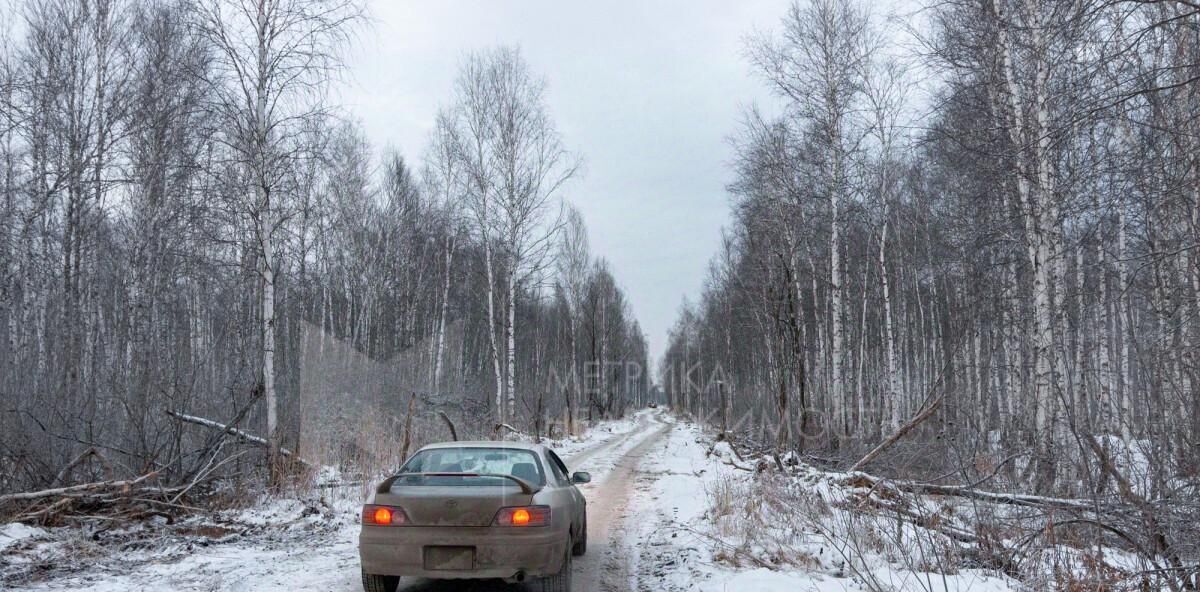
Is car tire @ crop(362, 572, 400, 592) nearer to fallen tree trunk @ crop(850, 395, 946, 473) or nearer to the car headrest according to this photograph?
the car headrest

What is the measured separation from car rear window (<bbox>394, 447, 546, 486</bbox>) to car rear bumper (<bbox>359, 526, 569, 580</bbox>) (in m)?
0.72

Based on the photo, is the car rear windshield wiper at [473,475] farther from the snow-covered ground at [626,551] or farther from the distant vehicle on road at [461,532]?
the snow-covered ground at [626,551]

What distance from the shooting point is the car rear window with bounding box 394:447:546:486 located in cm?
632

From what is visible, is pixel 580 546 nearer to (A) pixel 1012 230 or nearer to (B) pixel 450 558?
(B) pixel 450 558

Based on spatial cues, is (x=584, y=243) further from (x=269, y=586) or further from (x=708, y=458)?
(x=269, y=586)

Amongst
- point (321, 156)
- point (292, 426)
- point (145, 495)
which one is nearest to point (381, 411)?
point (292, 426)

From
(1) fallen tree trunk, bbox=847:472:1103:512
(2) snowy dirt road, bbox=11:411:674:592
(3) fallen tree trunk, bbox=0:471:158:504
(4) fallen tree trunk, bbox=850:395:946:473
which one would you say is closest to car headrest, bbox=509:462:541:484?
(2) snowy dirt road, bbox=11:411:674:592

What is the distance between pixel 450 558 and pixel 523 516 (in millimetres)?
602

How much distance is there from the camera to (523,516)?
5402 millimetres

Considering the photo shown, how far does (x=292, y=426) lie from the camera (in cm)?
1249

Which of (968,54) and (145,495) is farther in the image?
(968,54)

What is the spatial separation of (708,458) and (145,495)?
13.6 metres

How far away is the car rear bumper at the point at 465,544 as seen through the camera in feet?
17.4

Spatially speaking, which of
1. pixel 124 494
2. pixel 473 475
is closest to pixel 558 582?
pixel 473 475
